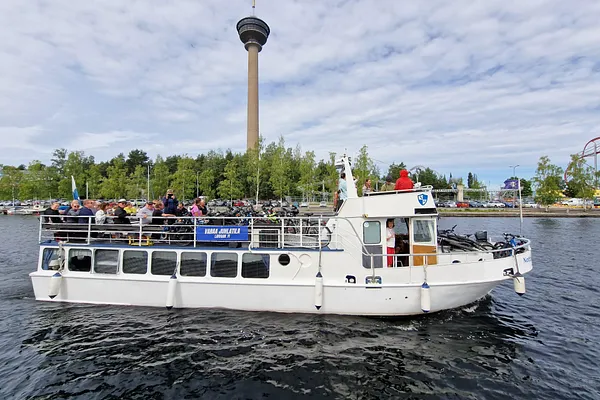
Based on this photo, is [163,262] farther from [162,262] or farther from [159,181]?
[159,181]

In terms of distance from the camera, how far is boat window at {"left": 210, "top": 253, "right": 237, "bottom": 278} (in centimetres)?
1017

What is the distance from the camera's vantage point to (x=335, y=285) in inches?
373

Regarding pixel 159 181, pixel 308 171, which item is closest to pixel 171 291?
pixel 308 171

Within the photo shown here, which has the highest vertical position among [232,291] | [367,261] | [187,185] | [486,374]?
[187,185]

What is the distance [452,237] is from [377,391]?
21.9 feet

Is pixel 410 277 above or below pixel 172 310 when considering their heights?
above

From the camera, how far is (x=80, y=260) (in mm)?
10930

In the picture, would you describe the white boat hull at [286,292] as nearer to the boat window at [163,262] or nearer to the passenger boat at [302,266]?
the passenger boat at [302,266]

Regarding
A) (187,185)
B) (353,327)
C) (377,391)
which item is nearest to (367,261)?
(353,327)

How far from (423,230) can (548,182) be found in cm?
6262

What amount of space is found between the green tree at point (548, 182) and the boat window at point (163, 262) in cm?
6741

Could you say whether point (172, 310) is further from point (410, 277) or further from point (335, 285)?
point (410, 277)

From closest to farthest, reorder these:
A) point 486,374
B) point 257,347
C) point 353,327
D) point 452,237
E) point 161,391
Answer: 1. point 161,391
2. point 486,374
3. point 257,347
4. point 353,327
5. point 452,237

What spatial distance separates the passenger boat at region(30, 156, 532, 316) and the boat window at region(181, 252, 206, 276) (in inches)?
1.3
